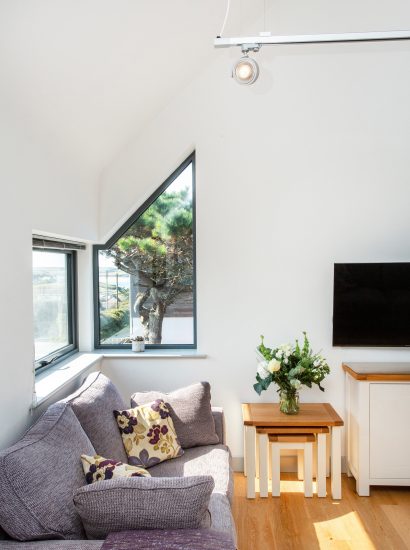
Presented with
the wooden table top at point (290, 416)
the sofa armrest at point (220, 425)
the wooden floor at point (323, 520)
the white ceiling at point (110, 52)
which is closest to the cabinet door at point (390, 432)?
the wooden floor at point (323, 520)

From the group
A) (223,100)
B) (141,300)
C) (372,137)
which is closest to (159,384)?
(141,300)

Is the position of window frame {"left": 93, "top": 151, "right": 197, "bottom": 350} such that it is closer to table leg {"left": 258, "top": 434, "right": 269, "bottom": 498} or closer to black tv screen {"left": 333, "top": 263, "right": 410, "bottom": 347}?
table leg {"left": 258, "top": 434, "right": 269, "bottom": 498}

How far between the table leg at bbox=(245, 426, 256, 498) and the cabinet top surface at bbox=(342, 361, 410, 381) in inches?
32.4

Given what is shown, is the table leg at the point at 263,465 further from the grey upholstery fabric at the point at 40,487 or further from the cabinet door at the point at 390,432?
the grey upholstery fabric at the point at 40,487

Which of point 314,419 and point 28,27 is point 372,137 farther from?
point 28,27

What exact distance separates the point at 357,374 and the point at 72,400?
196 cm

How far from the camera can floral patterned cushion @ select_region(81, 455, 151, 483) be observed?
2135 mm

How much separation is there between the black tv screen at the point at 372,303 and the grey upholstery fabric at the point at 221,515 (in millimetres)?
1822

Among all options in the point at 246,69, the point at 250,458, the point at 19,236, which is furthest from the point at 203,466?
the point at 246,69

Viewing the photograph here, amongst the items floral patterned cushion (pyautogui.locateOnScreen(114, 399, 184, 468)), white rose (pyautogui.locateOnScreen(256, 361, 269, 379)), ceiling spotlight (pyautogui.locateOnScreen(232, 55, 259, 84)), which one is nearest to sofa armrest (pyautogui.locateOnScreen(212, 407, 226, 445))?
floral patterned cushion (pyautogui.locateOnScreen(114, 399, 184, 468))

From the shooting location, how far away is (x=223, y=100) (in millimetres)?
3943

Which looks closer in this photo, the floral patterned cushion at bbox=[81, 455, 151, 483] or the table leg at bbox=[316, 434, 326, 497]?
the floral patterned cushion at bbox=[81, 455, 151, 483]

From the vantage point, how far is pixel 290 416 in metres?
3.57

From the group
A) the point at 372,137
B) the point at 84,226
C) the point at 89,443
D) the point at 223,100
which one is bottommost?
the point at 89,443
